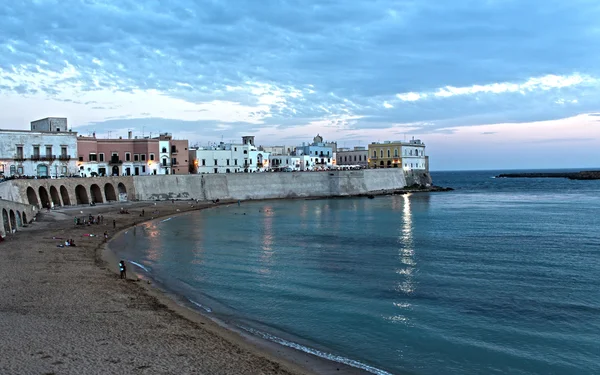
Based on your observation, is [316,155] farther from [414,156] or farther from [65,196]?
[65,196]

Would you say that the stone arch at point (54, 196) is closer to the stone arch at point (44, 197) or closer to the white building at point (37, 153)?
the stone arch at point (44, 197)

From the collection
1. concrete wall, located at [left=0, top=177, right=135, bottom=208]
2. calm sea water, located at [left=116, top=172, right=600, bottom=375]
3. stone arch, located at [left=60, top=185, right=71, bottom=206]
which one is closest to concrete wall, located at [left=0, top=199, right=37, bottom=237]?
concrete wall, located at [left=0, top=177, right=135, bottom=208]

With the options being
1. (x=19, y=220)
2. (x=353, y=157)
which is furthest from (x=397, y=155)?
(x=19, y=220)

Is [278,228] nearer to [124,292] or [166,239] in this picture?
[166,239]

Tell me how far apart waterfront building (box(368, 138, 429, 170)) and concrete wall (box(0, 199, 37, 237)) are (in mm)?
71864

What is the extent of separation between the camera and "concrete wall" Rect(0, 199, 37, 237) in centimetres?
3195

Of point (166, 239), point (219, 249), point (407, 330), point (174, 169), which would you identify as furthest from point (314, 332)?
point (174, 169)

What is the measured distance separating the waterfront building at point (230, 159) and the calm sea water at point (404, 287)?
3397 cm

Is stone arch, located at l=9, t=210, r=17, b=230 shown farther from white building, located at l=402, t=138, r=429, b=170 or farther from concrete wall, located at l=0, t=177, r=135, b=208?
white building, located at l=402, t=138, r=429, b=170

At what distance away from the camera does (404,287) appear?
21.8 meters

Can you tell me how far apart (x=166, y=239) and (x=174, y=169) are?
37.5m

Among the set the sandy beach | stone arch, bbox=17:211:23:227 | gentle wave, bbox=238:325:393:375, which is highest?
stone arch, bbox=17:211:23:227

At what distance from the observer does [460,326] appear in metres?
16.6

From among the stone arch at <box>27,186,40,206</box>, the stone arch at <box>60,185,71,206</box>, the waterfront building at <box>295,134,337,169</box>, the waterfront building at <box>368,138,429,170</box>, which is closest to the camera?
the stone arch at <box>27,186,40,206</box>
